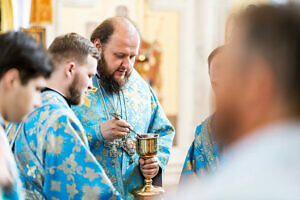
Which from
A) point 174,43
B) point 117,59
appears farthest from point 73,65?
point 174,43

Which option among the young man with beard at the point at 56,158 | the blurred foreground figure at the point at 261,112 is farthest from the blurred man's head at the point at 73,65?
the blurred foreground figure at the point at 261,112

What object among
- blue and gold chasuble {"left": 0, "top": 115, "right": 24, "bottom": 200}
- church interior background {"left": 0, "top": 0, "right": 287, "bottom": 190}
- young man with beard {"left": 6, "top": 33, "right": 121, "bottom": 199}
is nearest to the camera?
blue and gold chasuble {"left": 0, "top": 115, "right": 24, "bottom": 200}

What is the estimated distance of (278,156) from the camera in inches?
26.8

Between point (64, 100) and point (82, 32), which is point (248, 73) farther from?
point (82, 32)

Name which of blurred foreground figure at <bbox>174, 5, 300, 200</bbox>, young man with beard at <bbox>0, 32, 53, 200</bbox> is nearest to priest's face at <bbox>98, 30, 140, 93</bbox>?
young man with beard at <bbox>0, 32, 53, 200</bbox>

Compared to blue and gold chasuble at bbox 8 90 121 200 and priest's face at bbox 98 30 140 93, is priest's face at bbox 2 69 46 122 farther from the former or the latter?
priest's face at bbox 98 30 140 93

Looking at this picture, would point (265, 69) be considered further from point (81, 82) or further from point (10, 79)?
point (81, 82)

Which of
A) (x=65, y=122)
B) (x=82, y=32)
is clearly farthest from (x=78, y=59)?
(x=82, y=32)

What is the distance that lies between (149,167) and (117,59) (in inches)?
28.9

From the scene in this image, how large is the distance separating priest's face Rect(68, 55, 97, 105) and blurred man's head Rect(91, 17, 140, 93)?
671mm

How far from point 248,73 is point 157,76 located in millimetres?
5800

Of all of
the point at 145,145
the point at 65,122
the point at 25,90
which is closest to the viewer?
the point at 25,90

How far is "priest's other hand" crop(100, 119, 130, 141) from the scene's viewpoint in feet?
8.57

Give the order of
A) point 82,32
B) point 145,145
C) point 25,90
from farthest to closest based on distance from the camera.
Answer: point 82,32 < point 145,145 < point 25,90
